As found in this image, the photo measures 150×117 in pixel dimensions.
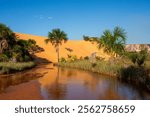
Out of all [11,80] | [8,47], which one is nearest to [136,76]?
[11,80]

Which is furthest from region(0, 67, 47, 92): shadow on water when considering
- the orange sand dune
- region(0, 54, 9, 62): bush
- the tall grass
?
the orange sand dune

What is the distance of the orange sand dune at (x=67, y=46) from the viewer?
72.1m

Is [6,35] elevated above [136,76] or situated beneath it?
elevated above

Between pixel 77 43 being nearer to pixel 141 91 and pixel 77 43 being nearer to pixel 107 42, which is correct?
pixel 107 42

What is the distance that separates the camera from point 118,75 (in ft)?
83.0

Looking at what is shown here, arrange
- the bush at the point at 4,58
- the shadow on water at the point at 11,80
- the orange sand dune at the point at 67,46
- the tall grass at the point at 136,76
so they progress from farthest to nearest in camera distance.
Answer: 1. the orange sand dune at the point at 67,46
2. the bush at the point at 4,58
3. the shadow on water at the point at 11,80
4. the tall grass at the point at 136,76

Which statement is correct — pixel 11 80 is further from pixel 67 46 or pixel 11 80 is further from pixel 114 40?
pixel 67 46

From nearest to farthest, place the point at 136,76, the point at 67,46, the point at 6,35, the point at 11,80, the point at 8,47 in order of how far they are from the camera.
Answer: the point at 136,76, the point at 11,80, the point at 6,35, the point at 8,47, the point at 67,46

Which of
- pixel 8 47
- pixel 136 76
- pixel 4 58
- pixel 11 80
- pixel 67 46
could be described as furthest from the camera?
pixel 67 46

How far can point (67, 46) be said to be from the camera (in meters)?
87.8

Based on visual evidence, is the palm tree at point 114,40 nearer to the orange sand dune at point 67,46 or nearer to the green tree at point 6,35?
the green tree at point 6,35

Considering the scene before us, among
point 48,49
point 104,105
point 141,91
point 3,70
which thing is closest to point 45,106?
point 104,105

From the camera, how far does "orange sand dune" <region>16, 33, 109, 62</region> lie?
72100 millimetres

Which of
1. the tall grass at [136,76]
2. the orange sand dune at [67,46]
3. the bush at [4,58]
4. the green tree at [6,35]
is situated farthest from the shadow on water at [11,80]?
the orange sand dune at [67,46]
